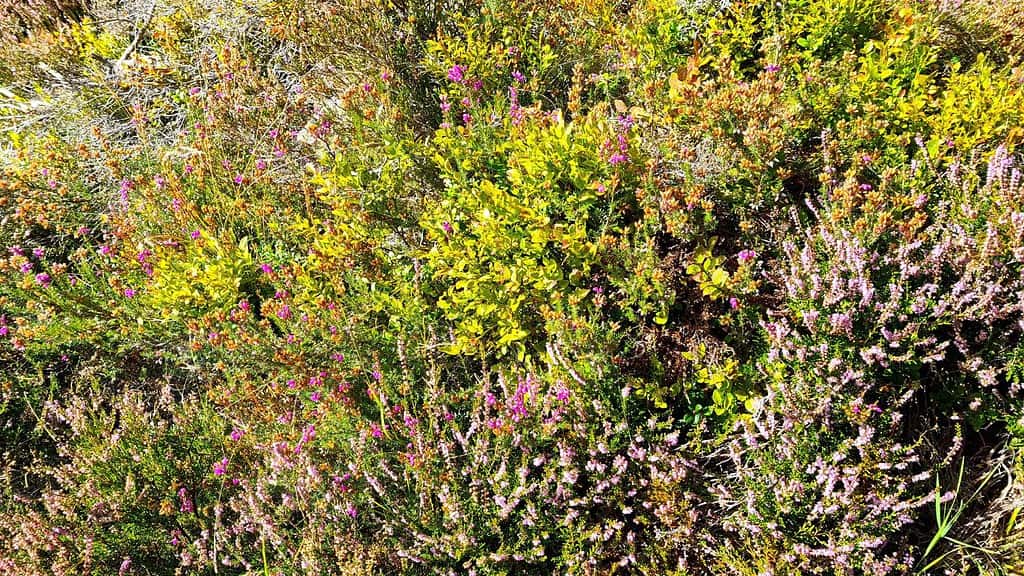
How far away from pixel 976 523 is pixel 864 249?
1052 mm

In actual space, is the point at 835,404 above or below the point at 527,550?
above

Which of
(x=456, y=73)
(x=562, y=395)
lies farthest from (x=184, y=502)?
(x=456, y=73)

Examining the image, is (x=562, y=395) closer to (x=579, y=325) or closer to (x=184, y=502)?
(x=579, y=325)

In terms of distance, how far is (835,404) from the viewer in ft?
6.45

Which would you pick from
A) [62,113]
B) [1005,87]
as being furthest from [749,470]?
[62,113]

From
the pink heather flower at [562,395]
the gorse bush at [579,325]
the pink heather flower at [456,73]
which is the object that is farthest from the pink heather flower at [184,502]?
the pink heather flower at [456,73]

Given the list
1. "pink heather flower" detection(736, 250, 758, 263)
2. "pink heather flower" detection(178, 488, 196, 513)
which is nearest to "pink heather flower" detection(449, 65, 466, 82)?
"pink heather flower" detection(736, 250, 758, 263)

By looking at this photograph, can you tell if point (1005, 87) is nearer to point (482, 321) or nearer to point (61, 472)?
point (482, 321)

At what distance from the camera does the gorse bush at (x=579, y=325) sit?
2035 millimetres

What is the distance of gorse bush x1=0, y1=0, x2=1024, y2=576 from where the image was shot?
2035 mm

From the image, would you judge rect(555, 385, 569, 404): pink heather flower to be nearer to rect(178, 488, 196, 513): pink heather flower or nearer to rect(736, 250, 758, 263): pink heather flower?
rect(736, 250, 758, 263): pink heather flower

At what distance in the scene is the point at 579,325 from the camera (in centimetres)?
216

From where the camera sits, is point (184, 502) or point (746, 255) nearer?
point (746, 255)

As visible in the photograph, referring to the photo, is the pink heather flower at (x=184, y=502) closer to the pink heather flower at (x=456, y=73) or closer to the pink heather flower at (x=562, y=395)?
the pink heather flower at (x=562, y=395)
